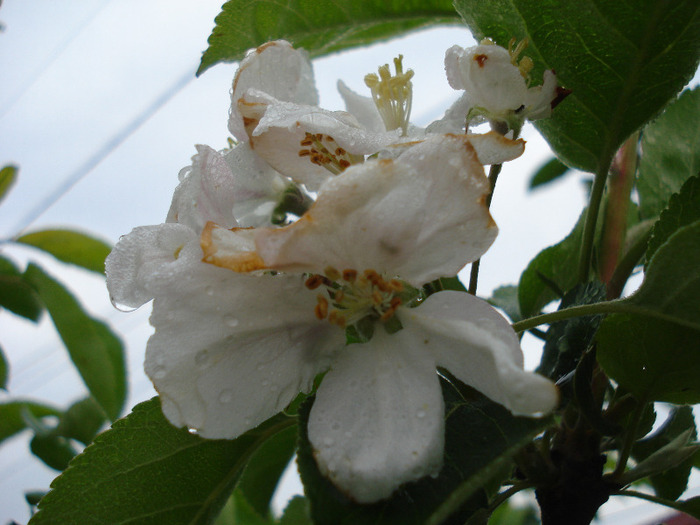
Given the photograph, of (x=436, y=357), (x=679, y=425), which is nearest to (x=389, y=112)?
(x=436, y=357)

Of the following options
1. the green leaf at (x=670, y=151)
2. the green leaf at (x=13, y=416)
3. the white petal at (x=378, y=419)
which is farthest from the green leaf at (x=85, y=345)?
the green leaf at (x=670, y=151)

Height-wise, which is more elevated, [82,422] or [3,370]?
[3,370]

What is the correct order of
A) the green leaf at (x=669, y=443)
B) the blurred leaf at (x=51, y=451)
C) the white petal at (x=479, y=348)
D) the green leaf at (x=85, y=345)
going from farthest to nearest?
the blurred leaf at (x=51, y=451) → the green leaf at (x=85, y=345) → the green leaf at (x=669, y=443) → the white petal at (x=479, y=348)

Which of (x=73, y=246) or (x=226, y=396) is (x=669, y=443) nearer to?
(x=226, y=396)

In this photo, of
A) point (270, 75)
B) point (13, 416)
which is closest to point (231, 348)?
point (270, 75)

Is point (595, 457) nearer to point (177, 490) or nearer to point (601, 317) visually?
point (601, 317)

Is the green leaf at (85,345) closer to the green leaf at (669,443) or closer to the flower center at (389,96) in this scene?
the flower center at (389,96)
